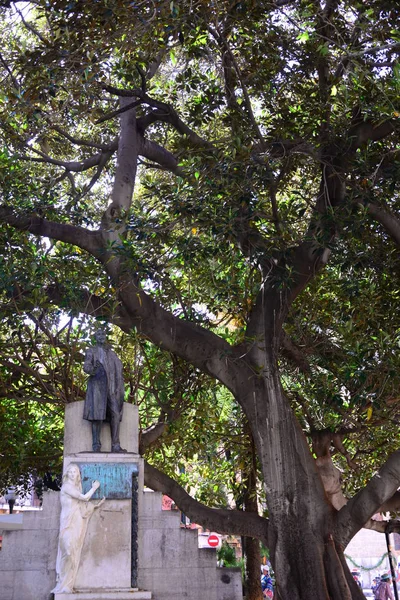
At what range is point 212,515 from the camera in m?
10.5

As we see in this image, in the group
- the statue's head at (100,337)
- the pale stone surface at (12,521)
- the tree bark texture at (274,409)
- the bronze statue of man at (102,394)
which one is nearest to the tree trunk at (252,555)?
the tree bark texture at (274,409)

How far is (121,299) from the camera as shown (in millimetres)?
10219

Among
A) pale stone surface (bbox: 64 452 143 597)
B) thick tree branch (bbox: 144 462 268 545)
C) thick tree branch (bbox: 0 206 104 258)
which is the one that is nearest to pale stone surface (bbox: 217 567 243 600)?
thick tree branch (bbox: 144 462 268 545)

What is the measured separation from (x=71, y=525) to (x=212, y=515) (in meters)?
3.10

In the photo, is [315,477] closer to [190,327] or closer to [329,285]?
[190,327]

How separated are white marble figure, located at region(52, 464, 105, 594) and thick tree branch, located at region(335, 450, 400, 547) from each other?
11.3 ft

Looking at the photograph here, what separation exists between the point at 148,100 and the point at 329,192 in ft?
10.2

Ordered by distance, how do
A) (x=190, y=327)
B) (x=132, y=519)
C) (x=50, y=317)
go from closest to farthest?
(x=132, y=519), (x=190, y=327), (x=50, y=317)

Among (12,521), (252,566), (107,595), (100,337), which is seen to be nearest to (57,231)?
(100,337)

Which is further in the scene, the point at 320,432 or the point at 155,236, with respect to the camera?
the point at 320,432

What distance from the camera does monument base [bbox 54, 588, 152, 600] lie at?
7738mm

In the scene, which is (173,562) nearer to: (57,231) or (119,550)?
(119,550)

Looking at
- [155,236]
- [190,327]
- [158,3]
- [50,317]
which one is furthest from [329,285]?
[158,3]

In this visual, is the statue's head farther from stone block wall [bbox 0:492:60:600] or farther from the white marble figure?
stone block wall [bbox 0:492:60:600]
